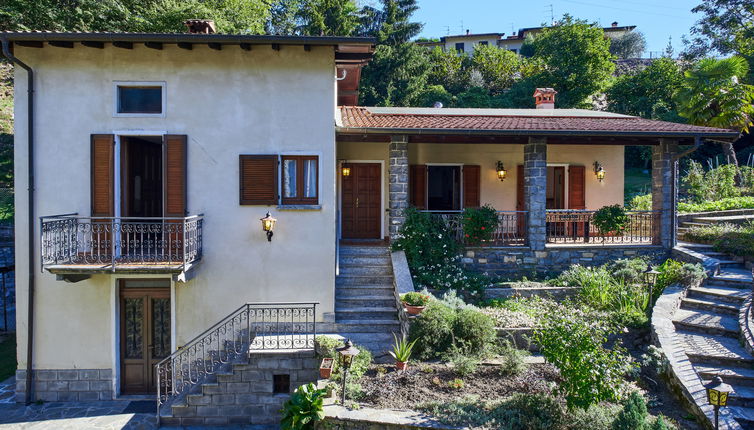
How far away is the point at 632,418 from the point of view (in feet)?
18.2

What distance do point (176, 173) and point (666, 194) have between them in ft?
38.6

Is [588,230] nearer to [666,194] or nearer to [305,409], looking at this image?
[666,194]

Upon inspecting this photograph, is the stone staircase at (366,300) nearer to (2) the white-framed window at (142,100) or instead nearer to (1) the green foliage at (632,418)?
(1) the green foliage at (632,418)

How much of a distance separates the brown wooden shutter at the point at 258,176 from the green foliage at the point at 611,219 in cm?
826

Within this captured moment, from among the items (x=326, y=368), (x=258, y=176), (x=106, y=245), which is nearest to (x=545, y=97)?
(x=258, y=176)

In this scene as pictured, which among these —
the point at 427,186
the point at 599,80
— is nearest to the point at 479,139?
the point at 427,186

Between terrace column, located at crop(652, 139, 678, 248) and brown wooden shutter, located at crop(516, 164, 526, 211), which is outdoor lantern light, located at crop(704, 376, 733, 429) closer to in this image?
terrace column, located at crop(652, 139, 678, 248)

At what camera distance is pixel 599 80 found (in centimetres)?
3180

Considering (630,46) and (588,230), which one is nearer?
(588,230)

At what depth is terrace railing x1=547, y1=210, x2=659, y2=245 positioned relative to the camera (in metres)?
12.1

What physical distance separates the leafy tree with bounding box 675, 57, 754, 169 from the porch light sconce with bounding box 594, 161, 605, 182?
7.71 m

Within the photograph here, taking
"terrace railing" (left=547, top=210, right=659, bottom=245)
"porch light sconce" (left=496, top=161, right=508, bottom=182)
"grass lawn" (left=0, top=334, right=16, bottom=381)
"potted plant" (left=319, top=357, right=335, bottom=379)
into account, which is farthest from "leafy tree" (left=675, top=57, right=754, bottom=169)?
"grass lawn" (left=0, top=334, right=16, bottom=381)

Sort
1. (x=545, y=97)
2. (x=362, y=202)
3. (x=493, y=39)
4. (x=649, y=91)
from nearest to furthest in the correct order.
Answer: (x=362, y=202) → (x=545, y=97) → (x=649, y=91) → (x=493, y=39)

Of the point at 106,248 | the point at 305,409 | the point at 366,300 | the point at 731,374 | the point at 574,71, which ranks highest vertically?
the point at 574,71
